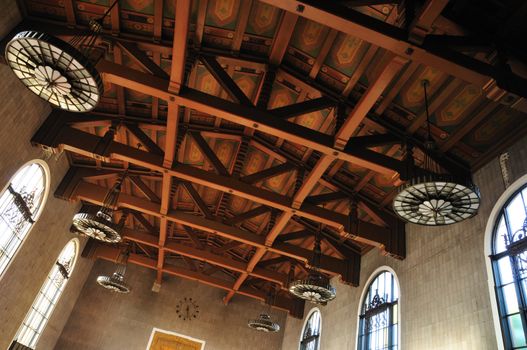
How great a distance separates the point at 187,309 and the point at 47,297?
759 centimetres

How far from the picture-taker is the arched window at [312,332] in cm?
1673

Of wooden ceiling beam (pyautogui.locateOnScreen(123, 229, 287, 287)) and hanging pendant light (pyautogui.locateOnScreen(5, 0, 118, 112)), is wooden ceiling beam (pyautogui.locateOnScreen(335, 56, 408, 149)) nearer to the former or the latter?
hanging pendant light (pyautogui.locateOnScreen(5, 0, 118, 112))

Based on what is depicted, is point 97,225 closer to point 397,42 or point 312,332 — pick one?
point 397,42

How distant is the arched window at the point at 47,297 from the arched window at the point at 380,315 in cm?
1195

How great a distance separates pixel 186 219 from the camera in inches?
555

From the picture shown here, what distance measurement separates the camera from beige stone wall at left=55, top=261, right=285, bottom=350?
784 inches

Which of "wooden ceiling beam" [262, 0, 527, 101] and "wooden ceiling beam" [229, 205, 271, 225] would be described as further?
"wooden ceiling beam" [229, 205, 271, 225]

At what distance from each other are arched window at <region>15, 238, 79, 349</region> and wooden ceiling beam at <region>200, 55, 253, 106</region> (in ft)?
36.1

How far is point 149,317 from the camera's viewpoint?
2106 centimetres

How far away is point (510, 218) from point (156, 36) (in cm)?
901

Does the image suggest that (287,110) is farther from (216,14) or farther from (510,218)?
(510,218)

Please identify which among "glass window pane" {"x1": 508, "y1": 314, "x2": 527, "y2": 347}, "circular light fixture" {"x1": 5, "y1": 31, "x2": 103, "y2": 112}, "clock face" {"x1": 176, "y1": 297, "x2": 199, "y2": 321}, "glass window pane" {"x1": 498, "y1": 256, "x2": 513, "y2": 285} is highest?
"clock face" {"x1": 176, "y1": 297, "x2": 199, "y2": 321}

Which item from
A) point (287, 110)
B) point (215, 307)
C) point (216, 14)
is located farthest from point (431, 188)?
point (215, 307)

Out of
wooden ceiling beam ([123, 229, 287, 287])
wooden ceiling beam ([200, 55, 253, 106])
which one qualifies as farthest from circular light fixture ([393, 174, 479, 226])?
wooden ceiling beam ([123, 229, 287, 287])
